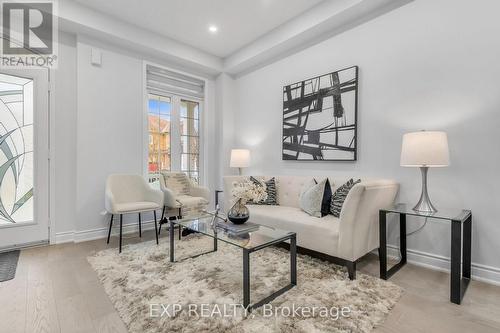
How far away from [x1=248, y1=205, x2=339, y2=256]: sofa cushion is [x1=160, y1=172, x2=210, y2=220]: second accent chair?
92 cm

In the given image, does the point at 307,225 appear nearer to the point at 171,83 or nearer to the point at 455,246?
the point at 455,246

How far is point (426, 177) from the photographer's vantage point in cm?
231

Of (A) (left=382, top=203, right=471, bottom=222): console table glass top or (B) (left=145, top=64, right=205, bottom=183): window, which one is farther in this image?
(B) (left=145, top=64, right=205, bottom=183): window

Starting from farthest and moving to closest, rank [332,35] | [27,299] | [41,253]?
[332,35]
[41,253]
[27,299]

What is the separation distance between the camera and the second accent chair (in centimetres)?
340

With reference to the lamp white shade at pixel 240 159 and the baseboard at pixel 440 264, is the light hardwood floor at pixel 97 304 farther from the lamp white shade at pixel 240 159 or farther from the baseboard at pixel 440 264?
the lamp white shade at pixel 240 159

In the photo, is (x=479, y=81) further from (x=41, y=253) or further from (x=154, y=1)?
(x=41, y=253)

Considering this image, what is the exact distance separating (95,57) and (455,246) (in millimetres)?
4302

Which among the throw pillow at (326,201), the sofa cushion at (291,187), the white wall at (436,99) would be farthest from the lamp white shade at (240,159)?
the throw pillow at (326,201)

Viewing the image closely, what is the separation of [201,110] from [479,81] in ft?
12.3

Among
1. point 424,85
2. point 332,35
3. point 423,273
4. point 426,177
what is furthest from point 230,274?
point 332,35

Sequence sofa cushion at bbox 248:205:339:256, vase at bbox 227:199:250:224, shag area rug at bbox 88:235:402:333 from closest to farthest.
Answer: shag area rug at bbox 88:235:402:333 → sofa cushion at bbox 248:205:339:256 → vase at bbox 227:199:250:224

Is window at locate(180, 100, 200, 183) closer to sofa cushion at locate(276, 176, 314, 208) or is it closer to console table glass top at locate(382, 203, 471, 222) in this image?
sofa cushion at locate(276, 176, 314, 208)

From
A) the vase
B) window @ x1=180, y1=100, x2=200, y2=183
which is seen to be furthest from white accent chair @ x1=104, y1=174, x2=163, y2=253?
the vase
